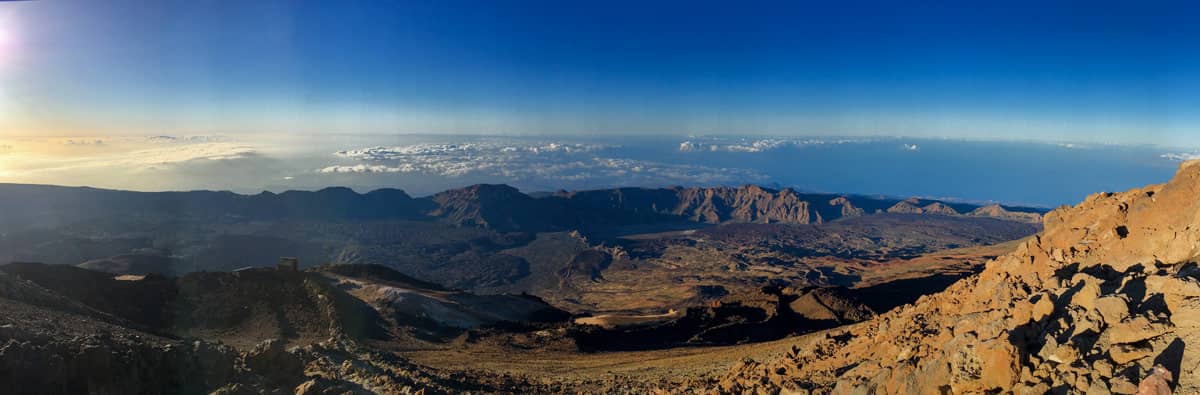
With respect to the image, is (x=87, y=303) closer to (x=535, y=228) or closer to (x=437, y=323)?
(x=437, y=323)

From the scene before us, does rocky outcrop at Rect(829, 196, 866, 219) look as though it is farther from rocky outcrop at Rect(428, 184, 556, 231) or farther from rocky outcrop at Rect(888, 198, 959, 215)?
rocky outcrop at Rect(428, 184, 556, 231)

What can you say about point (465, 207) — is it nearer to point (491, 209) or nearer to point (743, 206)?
point (491, 209)

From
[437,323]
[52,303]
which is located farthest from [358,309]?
[52,303]

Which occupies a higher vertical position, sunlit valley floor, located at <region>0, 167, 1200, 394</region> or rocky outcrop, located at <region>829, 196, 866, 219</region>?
sunlit valley floor, located at <region>0, 167, 1200, 394</region>

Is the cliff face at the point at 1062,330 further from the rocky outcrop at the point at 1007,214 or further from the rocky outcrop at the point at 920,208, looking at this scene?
the rocky outcrop at the point at 920,208

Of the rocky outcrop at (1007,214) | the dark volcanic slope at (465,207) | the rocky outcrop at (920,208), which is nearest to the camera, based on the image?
the dark volcanic slope at (465,207)

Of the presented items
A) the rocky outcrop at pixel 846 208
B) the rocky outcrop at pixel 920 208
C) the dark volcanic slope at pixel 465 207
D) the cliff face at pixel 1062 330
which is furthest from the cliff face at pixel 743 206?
the cliff face at pixel 1062 330

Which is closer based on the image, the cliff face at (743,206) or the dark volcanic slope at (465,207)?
the dark volcanic slope at (465,207)

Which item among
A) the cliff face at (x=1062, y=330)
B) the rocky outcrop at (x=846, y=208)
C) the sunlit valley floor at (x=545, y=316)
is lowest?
the rocky outcrop at (x=846, y=208)

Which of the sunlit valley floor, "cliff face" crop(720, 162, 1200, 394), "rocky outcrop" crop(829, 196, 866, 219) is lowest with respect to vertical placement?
"rocky outcrop" crop(829, 196, 866, 219)

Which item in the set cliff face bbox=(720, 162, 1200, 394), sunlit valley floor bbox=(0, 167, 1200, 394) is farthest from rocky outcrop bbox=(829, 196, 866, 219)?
cliff face bbox=(720, 162, 1200, 394)
